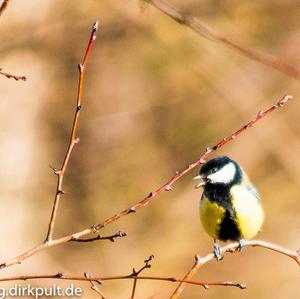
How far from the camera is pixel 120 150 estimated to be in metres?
8.12

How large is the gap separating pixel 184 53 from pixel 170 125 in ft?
2.89

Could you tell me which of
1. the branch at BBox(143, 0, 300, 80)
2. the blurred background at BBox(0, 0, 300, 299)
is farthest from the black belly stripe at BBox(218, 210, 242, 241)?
the blurred background at BBox(0, 0, 300, 299)

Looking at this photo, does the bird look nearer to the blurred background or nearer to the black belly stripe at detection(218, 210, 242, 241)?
the black belly stripe at detection(218, 210, 242, 241)

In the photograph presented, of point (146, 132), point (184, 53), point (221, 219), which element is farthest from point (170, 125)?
point (221, 219)

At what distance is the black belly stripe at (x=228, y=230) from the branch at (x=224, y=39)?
4.88ft

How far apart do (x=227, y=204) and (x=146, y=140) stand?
480 cm

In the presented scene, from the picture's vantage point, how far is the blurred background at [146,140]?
7.05 m

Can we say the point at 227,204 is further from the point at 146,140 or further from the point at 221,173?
the point at 146,140

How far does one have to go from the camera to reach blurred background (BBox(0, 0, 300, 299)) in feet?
23.1

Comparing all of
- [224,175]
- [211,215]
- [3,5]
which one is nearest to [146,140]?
[224,175]

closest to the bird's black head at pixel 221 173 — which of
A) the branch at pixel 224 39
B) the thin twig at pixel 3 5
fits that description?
the branch at pixel 224 39

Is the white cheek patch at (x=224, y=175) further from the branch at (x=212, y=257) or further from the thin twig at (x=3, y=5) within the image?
the thin twig at (x=3, y=5)

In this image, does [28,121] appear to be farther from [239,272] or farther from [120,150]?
[239,272]

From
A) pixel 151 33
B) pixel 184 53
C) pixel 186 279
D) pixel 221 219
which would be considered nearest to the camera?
pixel 186 279
